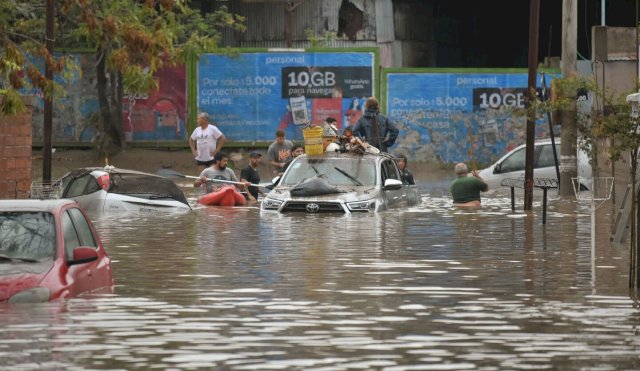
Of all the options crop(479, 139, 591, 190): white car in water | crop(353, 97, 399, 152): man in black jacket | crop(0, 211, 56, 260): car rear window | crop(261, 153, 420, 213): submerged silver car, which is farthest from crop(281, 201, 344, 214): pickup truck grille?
crop(0, 211, 56, 260): car rear window

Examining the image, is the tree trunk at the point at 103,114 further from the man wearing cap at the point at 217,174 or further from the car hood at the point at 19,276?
the car hood at the point at 19,276

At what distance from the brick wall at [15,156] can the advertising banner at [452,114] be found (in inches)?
663

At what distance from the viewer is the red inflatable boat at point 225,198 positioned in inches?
1192

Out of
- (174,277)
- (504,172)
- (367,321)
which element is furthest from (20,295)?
A: (504,172)

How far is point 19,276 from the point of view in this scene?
537 inches

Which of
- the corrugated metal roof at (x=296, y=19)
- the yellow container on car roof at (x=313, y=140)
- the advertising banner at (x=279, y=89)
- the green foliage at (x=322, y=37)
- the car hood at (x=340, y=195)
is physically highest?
the corrugated metal roof at (x=296, y=19)

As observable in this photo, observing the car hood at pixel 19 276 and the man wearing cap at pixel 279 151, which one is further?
the man wearing cap at pixel 279 151

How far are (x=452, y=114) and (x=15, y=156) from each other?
17.8 meters

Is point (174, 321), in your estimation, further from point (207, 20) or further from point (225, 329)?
point (207, 20)

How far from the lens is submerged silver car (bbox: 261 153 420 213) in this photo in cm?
2627

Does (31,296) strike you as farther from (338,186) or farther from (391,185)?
(391,185)

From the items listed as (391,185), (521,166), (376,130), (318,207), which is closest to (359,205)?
(318,207)

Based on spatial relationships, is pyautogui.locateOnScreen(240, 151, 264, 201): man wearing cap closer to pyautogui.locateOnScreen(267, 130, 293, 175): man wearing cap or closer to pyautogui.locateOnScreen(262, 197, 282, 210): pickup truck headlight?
pyautogui.locateOnScreen(267, 130, 293, 175): man wearing cap

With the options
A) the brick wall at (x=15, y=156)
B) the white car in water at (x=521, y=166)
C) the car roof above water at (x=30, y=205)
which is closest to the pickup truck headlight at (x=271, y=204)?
the brick wall at (x=15, y=156)
